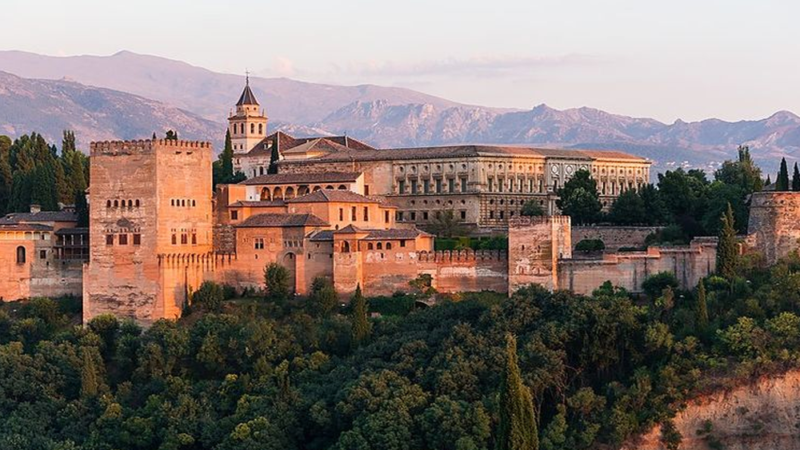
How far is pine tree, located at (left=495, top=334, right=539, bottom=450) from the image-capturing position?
32.8 meters

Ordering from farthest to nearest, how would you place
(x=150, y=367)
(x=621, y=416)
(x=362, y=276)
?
(x=362, y=276) → (x=150, y=367) → (x=621, y=416)

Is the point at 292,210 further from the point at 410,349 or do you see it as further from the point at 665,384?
the point at 665,384

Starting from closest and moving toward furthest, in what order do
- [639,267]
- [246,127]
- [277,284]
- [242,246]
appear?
1. [639,267]
2. [277,284]
3. [242,246]
4. [246,127]

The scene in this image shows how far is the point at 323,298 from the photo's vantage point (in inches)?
1897

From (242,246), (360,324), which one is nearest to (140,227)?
(242,246)

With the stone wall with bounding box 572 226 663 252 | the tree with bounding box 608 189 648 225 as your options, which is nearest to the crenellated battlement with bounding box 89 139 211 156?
the stone wall with bounding box 572 226 663 252

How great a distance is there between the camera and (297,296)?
49.8 m

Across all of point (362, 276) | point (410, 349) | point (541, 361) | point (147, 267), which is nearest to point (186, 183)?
point (147, 267)

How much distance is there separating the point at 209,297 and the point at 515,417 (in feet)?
61.6

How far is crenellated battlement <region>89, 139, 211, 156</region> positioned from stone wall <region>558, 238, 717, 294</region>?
42.6 feet

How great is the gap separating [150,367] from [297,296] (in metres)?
5.82

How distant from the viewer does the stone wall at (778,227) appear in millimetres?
47125

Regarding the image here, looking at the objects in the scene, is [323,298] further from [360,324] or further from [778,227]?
[778,227]

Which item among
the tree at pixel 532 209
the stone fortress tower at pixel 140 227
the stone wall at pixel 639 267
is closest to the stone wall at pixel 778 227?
the stone wall at pixel 639 267
